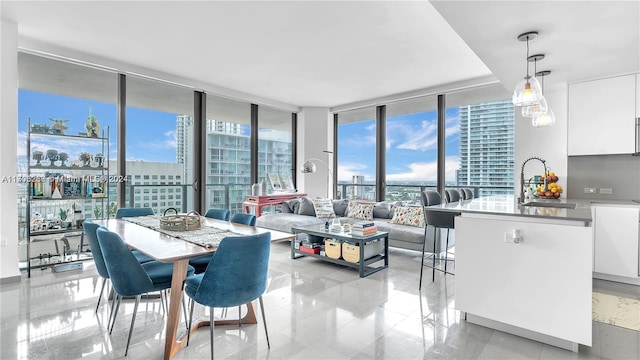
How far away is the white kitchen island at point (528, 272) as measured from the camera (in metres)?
2.06

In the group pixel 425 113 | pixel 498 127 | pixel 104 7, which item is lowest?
pixel 498 127

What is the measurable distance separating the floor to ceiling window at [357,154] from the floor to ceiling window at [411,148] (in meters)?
0.40

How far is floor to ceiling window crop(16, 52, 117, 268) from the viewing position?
3.96 m

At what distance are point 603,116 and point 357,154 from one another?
14.2ft

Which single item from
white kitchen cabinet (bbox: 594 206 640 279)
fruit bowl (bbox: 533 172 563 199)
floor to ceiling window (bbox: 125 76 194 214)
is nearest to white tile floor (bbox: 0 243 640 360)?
white kitchen cabinet (bbox: 594 206 640 279)

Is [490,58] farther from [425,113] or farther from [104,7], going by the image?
[104,7]

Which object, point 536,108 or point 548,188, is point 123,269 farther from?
point 548,188

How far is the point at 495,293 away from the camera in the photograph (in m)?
2.36

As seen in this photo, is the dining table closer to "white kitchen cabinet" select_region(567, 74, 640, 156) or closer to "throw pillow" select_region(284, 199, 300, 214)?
"throw pillow" select_region(284, 199, 300, 214)

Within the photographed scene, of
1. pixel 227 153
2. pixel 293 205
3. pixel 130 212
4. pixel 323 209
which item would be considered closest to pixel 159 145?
pixel 227 153

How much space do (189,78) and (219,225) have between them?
11.6 feet

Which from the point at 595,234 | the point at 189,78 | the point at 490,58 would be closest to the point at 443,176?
the point at 595,234

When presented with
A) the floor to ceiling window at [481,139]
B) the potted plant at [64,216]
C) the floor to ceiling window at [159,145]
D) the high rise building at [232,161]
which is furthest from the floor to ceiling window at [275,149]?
the floor to ceiling window at [481,139]

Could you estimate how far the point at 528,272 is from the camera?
2.22 meters
